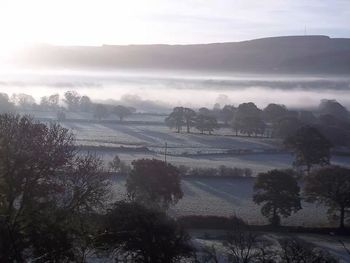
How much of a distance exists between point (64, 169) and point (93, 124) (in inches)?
996

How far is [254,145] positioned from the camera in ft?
82.9

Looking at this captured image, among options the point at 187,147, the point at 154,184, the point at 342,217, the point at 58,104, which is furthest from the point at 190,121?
the point at 342,217

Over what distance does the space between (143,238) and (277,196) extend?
207 inches

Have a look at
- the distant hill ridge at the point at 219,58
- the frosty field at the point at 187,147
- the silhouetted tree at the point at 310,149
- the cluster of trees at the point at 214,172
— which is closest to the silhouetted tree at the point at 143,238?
the cluster of trees at the point at 214,172

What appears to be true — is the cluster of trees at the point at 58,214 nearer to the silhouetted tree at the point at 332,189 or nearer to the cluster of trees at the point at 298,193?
the cluster of trees at the point at 298,193

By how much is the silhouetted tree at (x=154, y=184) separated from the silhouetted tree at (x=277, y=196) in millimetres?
1713

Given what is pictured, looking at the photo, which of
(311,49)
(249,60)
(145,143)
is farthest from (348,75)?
(145,143)

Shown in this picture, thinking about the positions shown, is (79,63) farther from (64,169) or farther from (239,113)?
(64,169)

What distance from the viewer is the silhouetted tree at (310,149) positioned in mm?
18066

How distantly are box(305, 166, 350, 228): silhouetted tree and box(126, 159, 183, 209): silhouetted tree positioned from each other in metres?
2.81

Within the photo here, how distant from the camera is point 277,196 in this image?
12219 millimetres

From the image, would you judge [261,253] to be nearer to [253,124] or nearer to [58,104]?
[253,124]

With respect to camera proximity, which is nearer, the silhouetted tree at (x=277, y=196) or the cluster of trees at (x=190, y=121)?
the silhouetted tree at (x=277, y=196)

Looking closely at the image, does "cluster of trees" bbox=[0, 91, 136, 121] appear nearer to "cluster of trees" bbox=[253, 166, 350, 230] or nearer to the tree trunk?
"cluster of trees" bbox=[253, 166, 350, 230]
